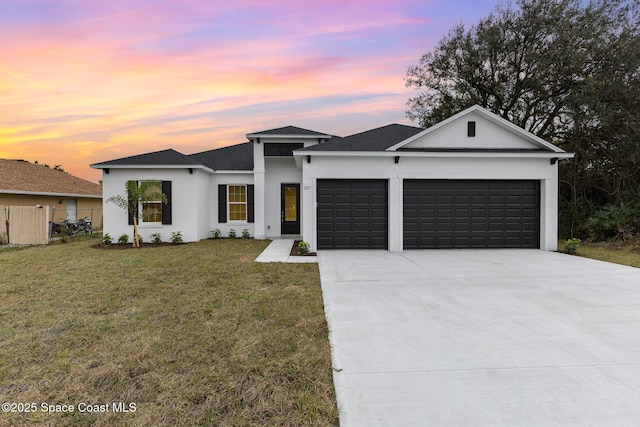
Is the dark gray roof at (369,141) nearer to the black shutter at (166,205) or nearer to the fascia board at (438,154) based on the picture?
the fascia board at (438,154)

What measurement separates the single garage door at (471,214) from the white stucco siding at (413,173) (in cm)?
25

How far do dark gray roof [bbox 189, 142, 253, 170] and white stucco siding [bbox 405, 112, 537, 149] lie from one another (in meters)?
7.74

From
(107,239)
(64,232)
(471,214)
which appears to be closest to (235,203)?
(107,239)

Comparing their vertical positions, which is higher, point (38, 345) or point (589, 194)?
point (589, 194)

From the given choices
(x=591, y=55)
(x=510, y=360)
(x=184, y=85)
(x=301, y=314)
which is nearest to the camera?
(x=510, y=360)

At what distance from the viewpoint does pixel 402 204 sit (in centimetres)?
1093

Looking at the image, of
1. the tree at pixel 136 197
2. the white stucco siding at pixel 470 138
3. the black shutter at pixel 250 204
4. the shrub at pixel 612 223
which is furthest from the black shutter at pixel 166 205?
the shrub at pixel 612 223

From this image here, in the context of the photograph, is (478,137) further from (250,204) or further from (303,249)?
(250,204)

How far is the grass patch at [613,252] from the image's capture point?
30.5 ft

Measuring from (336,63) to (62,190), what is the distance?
16626 mm

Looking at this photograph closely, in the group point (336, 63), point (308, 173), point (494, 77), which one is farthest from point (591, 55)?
point (308, 173)

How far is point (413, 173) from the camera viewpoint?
10906 mm

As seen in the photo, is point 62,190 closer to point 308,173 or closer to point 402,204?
point 308,173

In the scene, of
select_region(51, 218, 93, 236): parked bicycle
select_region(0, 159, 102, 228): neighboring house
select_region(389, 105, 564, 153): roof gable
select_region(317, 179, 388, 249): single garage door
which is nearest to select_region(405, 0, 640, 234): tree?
select_region(389, 105, 564, 153): roof gable
